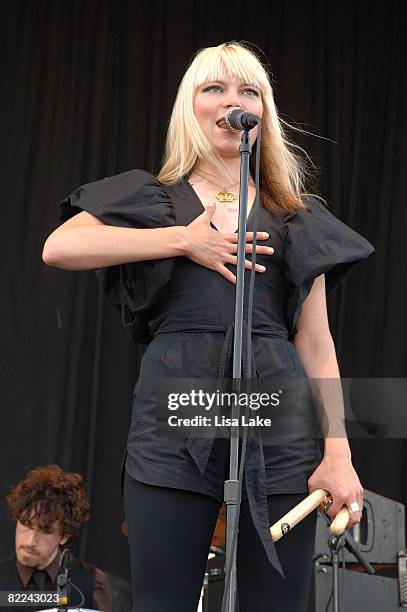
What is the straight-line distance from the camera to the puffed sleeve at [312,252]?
1.93 m

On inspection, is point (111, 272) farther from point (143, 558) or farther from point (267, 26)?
point (267, 26)

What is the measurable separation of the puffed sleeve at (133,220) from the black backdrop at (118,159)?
8.68 feet

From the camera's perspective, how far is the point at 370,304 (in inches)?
193

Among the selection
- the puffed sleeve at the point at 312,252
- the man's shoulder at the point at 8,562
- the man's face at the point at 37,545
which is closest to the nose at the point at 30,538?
the man's face at the point at 37,545

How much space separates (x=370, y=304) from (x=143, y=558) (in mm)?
Result: 3334

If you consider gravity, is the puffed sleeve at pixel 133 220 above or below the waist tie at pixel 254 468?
above

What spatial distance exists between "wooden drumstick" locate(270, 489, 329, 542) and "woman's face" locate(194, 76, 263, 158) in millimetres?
706

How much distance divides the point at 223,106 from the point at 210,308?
436 mm

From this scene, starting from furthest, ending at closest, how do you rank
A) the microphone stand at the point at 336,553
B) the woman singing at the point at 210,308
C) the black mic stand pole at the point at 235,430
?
the microphone stand at the point at 336,553 < the woman singing at the point at 210,308 < the black mic stand pole at the point at 235,430

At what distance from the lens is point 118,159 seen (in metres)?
4.74

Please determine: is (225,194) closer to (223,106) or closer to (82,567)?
(223,106)

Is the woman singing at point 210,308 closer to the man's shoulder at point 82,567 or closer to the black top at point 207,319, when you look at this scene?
the black top at point 207,319

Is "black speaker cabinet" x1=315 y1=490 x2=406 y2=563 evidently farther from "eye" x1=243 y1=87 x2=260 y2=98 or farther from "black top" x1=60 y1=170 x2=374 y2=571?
"eye" x1=243 y1=87 x2=260 y2=98

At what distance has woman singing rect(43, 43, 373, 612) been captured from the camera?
5.67 feet
